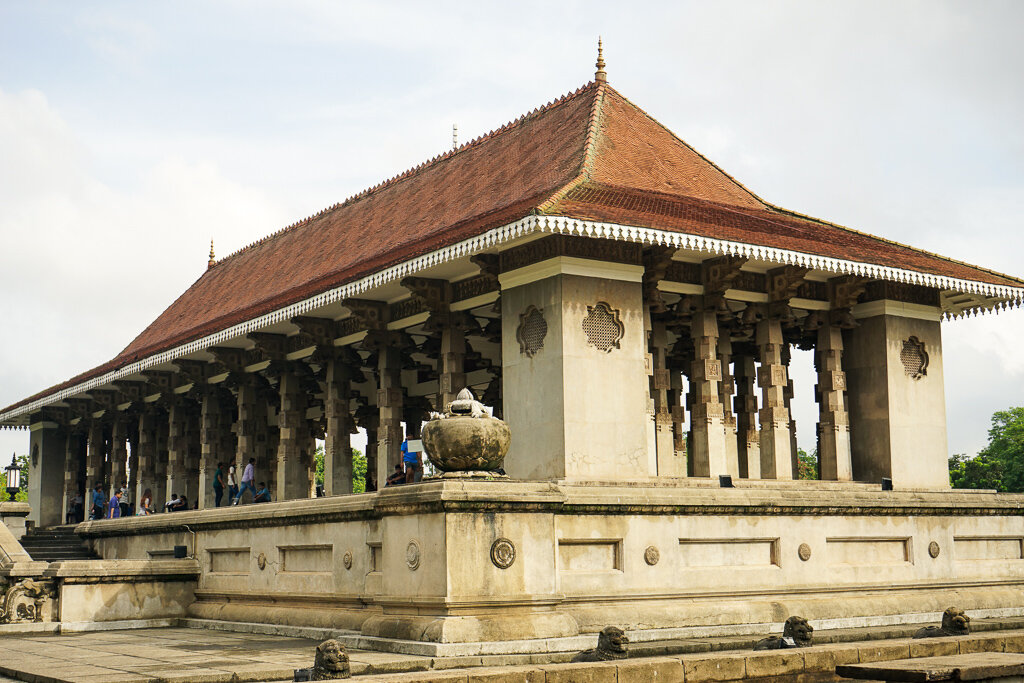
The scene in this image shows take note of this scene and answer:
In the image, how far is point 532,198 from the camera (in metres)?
16.2

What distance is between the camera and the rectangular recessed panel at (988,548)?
1521 cm

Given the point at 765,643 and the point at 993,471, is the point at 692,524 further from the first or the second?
the point at 993,471

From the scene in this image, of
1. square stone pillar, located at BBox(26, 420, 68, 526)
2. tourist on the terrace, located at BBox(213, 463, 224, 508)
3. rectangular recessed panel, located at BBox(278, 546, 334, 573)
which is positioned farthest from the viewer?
square stone pillar, located at BBox(26, 420, 68, 526)

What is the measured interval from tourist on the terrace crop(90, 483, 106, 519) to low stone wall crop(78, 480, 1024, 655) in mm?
16680

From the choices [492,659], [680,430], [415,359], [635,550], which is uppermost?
[415,359]

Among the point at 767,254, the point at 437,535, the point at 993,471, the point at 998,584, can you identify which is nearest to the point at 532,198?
the point at 767,254

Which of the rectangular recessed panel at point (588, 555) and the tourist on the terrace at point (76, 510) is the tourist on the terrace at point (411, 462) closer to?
the rectangular recessed panel at point (588, 555)

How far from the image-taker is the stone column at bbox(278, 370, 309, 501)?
2467 centimetres

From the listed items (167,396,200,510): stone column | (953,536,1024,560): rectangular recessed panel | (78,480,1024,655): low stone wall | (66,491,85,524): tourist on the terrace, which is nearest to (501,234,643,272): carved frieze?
(78,480,1024,655): low stone wall

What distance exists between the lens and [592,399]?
16875mm

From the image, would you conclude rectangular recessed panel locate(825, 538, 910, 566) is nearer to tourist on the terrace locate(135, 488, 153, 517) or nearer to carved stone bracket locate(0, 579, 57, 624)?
carved stone bracket locate(0, 579, 57, 624)

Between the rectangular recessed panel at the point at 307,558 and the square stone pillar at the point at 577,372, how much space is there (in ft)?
13.3

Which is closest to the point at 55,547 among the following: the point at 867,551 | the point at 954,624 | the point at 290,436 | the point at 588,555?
the point at 290,436

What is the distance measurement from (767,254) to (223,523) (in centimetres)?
870
